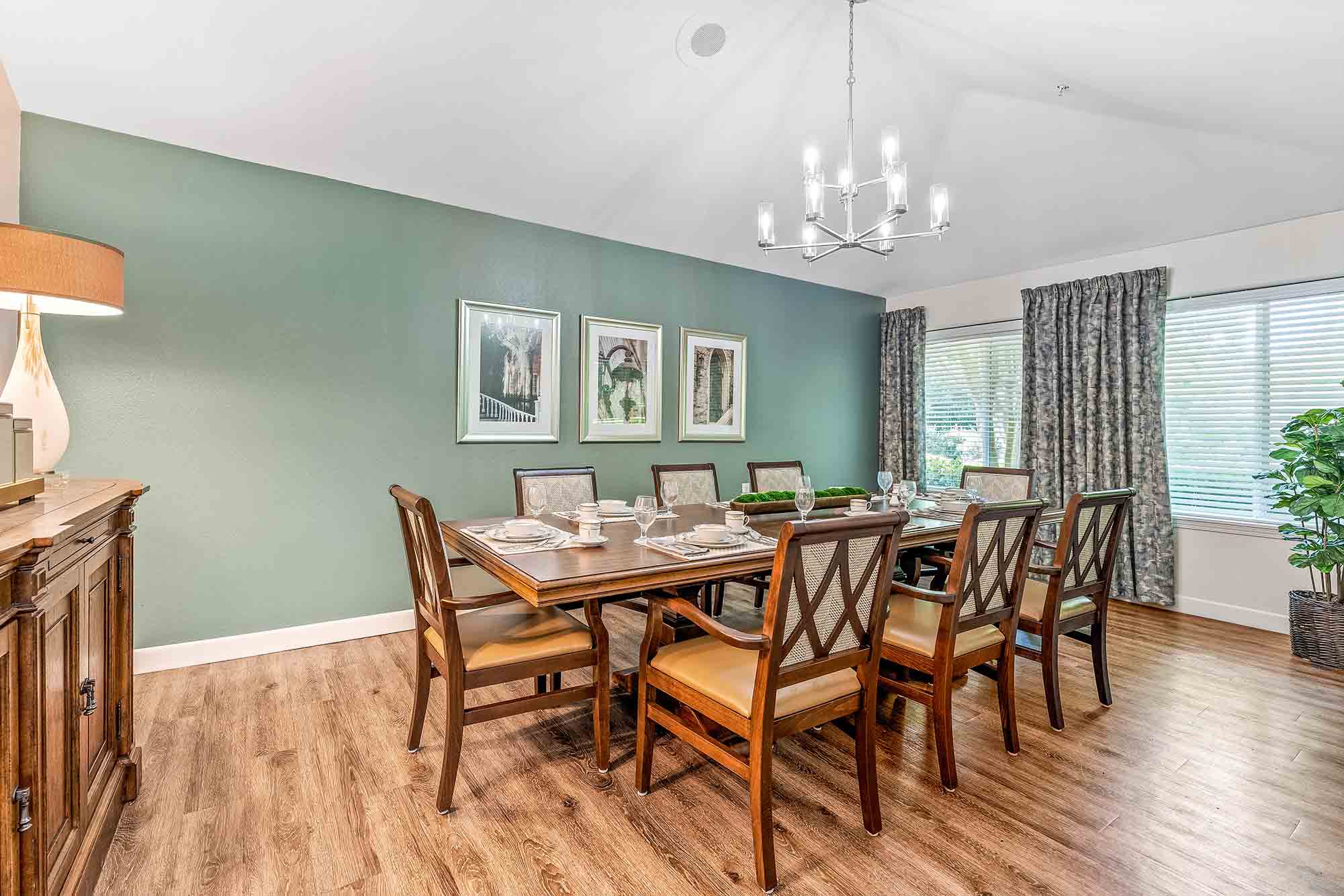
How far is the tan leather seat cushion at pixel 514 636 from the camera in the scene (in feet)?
6.57

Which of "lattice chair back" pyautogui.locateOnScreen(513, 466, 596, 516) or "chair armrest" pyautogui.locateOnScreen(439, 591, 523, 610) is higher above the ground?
"lattice chair back" pyautogui.locateOnScreen(513, 466, 596, 516)

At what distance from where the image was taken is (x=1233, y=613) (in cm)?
409

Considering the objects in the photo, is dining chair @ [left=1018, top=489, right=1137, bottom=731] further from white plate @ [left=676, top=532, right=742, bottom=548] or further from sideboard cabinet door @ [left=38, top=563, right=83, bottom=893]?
sideboard cabinet door @ [left=38, top=563, right=83, bottom=893]

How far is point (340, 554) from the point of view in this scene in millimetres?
3539

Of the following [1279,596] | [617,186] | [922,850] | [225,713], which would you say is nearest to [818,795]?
[922,850]

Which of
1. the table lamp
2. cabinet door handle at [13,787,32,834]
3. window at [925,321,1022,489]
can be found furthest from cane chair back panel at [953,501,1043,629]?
window at [925,321,1022,489]

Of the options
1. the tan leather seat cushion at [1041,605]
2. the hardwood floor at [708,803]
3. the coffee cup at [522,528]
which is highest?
the coffee cup at [522,528]

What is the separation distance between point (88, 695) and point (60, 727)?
0.72ft

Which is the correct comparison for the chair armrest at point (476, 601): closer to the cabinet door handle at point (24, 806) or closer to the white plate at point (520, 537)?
the white plate at point (520, 537)

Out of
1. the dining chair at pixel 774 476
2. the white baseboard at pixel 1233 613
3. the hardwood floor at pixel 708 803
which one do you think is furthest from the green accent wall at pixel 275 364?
the white baseboard at pixel 1233 613

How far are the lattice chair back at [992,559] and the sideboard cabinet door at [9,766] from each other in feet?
7.69

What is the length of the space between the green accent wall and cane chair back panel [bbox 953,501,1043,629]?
2.80 metres

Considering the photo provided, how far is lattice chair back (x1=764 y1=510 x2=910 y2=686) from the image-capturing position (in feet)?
5.35

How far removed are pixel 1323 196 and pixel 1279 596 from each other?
7.95 ft
